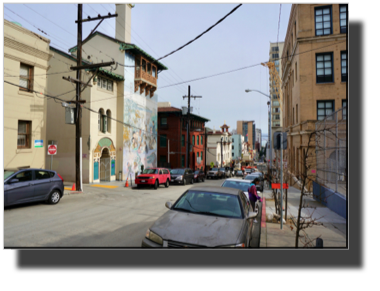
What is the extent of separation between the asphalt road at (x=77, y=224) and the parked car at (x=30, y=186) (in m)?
0.40

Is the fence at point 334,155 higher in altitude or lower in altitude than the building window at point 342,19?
lower

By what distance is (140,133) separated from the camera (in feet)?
102

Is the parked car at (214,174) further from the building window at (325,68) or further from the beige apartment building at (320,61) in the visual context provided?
the building window at (325,68)

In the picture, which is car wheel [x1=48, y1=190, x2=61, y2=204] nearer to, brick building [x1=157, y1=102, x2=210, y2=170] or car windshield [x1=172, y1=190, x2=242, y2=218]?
car windshield [x1=172, y1=190, x2=242, y2=218]

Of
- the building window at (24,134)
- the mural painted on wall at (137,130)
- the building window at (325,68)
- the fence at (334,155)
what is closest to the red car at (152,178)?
the mural painted on wall at (137,130)

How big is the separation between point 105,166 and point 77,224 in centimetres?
1800

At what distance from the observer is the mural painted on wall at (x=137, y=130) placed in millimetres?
27984

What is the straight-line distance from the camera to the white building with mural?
915 inches

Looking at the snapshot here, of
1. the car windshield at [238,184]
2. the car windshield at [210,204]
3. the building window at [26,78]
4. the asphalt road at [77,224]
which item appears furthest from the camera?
the building window at [26,78]

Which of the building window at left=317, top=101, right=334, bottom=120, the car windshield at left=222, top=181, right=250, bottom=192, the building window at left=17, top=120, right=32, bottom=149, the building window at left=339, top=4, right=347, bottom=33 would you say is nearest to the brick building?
the building window at left=317, top=101, right=334, bottom=120

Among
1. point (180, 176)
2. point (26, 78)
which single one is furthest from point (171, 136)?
point (26, 78)
